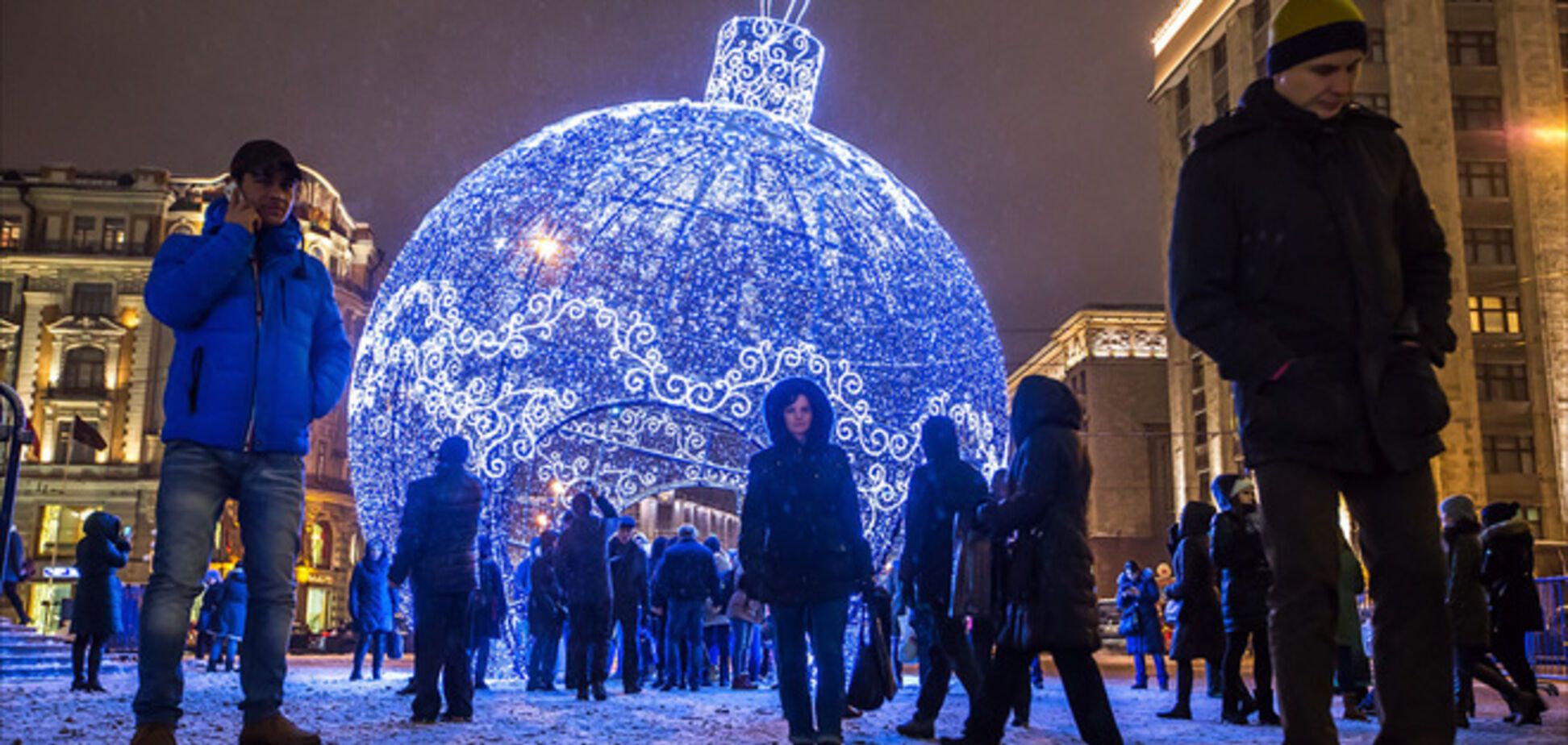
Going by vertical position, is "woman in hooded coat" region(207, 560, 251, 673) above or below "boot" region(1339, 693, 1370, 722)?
above

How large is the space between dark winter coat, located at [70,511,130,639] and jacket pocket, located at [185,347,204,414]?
28.9 feet

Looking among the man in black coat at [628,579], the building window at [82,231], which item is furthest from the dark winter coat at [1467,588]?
the building window at [82,231]

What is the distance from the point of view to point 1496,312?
132 feet

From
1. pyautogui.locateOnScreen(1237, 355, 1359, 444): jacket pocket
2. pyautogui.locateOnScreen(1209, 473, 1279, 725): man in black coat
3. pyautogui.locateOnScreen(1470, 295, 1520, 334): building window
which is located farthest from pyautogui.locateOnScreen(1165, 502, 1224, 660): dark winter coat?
pyautogui.locateOnScreen(1470, 295, 1520, 334): building window

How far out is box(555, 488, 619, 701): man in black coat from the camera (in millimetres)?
10453

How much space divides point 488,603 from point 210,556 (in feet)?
24.2

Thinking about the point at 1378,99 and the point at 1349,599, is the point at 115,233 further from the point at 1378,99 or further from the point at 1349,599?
the point at 1349,599

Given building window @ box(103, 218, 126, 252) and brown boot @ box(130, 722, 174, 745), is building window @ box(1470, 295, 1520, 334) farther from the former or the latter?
building window @ box(103, 218, 126, 252)

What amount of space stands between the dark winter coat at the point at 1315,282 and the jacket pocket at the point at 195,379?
9.32 ft

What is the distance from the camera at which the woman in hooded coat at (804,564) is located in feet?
17.9

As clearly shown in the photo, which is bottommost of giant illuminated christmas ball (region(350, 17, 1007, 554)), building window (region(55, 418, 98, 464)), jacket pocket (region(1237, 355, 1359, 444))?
jacket pocket (region(1237, 355, 1359, 444))

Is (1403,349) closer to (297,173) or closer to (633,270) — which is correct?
(297,173)

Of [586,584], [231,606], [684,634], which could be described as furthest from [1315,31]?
[231,606]

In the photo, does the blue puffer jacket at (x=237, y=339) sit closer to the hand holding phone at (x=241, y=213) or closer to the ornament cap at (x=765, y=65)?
the hand holding phone at (x=241, y=213)
